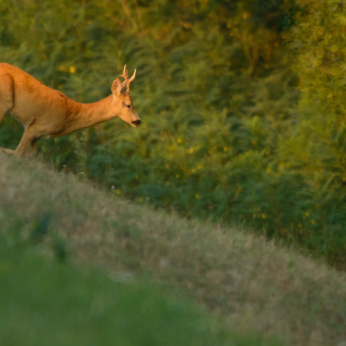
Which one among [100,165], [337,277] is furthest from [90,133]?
[337,277]

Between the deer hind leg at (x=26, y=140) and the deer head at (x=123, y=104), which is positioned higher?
the deer head at (x=123, y=104)

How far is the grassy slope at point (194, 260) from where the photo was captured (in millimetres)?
6148

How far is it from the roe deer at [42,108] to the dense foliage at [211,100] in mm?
1003

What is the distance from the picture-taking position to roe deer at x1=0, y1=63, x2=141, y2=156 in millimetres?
8758

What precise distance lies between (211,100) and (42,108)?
509 cm

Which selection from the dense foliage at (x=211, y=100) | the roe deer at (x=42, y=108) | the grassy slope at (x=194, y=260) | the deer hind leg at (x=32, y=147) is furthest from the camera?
Answer: the dense foliage at (x=211, y=100)

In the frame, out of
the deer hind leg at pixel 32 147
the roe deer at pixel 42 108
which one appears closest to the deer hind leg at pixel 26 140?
the roe deer at pixel 42 108

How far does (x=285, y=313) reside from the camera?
635 centimetres

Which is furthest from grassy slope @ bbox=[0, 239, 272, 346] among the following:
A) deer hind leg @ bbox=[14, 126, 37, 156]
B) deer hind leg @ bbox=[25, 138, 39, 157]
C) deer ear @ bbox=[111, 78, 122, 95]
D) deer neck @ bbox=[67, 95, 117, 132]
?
deer ear @ bbox=[111, 78, 122, 95]

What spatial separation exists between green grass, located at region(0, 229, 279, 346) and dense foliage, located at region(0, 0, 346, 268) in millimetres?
4468

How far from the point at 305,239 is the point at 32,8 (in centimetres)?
795

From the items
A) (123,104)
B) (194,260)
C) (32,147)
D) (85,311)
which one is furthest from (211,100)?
(85,311)

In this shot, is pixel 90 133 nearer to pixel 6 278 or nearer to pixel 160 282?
pixel 160 282

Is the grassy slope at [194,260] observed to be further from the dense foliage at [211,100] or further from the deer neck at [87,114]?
the dense foliage at [211,100]
